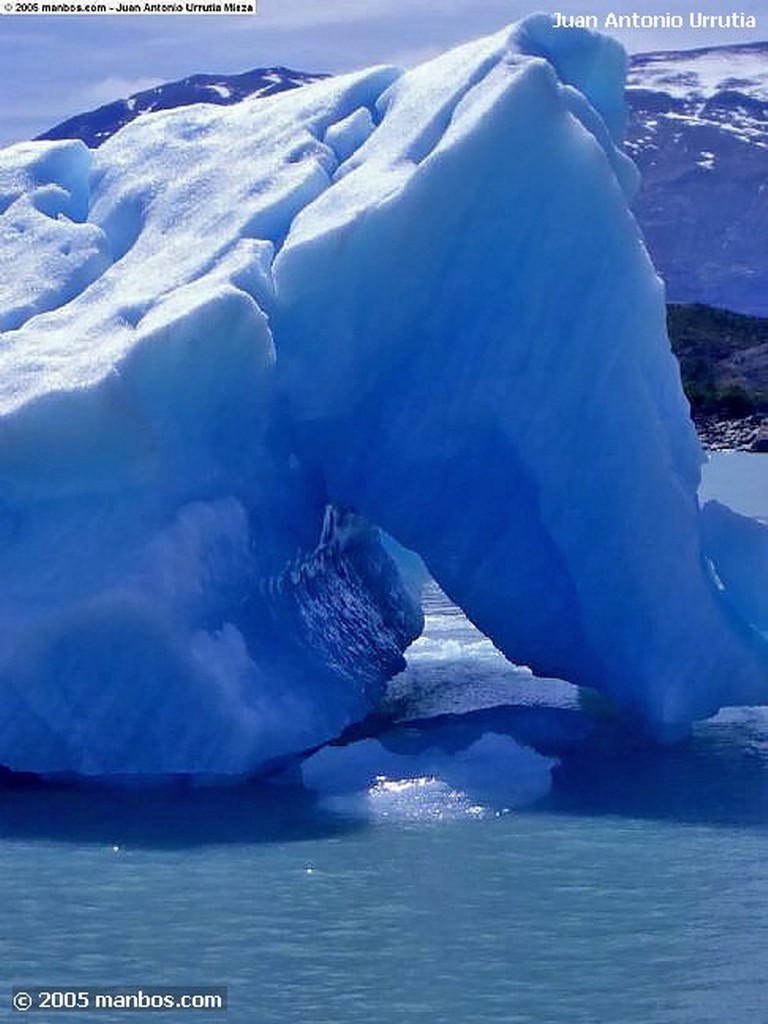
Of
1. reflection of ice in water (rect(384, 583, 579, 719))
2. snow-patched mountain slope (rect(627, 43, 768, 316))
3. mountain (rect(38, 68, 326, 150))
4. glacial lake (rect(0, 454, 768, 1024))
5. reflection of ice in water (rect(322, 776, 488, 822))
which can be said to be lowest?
snow-patched mountain slope (rect(627, 43, 768, 316))

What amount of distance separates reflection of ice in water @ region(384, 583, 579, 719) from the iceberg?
20.1 inches

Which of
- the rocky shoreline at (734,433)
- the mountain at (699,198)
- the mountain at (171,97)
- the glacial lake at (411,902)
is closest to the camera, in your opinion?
the glacial lake at (411,902)

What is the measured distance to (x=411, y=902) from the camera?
22.7 ft

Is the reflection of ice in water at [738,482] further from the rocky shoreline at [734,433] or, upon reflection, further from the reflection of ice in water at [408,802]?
the reflection of ice in water at [408,802]

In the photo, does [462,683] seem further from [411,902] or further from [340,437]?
[411,902]

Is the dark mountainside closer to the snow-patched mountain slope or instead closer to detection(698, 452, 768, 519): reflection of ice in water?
the snow-patched mountain slope

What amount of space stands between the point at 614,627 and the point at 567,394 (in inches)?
42.1

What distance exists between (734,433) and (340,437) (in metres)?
33.9

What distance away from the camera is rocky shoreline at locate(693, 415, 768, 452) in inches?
Result: 1650

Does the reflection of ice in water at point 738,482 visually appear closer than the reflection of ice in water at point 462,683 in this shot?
No

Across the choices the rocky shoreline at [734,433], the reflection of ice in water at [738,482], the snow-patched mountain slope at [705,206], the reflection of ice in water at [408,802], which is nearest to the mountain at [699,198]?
the snow-patched mountain slope at [705,206]

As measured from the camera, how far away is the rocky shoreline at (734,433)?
41906 mm

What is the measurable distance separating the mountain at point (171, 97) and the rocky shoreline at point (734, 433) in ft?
96.8

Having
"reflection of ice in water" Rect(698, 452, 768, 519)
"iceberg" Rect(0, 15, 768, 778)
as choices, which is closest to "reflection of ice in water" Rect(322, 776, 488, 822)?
"iceberg" Rect(0, 15, 768, 778)
